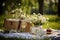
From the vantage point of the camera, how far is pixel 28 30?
837 centimetres

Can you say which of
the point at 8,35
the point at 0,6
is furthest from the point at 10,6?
the point at 8,35

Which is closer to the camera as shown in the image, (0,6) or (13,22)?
(13,22)

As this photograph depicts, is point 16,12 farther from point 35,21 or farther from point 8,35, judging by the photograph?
point 8,35

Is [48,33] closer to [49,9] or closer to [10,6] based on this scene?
[10,6]

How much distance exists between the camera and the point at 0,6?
555 inches

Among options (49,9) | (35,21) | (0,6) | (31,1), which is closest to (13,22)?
(35,21)

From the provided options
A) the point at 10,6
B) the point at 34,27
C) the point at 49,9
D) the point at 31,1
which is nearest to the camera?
the point at 34,27

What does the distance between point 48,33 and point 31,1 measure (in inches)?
279

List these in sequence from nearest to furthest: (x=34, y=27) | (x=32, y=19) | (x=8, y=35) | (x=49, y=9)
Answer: (x=8, y=35), (x=34, y=27), (x=32, y=19), (x=49, y=9)

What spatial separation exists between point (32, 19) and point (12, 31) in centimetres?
95

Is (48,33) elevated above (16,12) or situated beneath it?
situated beneath

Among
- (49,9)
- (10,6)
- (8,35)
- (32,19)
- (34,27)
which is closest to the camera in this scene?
(8,35)

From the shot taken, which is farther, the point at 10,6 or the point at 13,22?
the point at 10,6

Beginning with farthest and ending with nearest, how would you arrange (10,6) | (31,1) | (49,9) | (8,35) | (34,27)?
(49,9) < (31,1) < (10,6) < (34,27) < (8,35)
